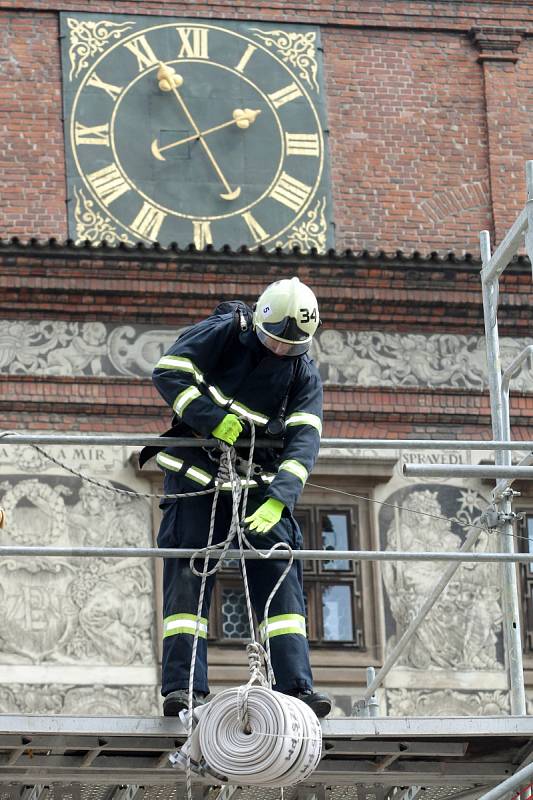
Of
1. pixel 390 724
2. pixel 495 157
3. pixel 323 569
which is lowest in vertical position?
pixel 390 724

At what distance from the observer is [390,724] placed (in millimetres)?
11922

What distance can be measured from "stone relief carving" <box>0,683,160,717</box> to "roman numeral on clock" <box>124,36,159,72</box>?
5003 millimetres

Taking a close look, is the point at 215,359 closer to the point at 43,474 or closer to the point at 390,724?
the point at 390,724

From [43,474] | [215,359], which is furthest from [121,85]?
[215,359]

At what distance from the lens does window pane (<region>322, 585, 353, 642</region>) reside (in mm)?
18531

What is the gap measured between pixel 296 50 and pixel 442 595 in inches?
181

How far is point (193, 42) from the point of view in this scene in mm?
20547

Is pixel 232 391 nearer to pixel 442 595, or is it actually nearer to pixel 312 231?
pixel 442 595

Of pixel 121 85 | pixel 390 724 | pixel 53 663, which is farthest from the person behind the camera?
pixel 121 85

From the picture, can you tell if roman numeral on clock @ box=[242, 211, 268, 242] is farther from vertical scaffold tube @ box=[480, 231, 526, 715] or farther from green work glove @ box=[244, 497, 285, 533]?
green work glove @ box=[244, 497, 285, 533]

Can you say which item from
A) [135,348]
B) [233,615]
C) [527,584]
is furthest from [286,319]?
[527,584]

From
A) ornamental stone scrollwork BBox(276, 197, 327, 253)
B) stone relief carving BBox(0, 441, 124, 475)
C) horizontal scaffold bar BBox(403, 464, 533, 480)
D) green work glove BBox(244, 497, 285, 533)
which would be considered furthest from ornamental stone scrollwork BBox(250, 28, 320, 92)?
green work glove BBox(244, 497, 285, 533)

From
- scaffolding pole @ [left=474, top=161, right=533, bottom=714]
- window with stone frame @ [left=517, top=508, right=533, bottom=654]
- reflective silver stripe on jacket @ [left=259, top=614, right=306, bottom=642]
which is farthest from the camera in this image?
window with stone frame @ [left=517, top=508, right=533, bottom=654]

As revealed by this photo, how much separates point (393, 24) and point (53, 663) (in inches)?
239
